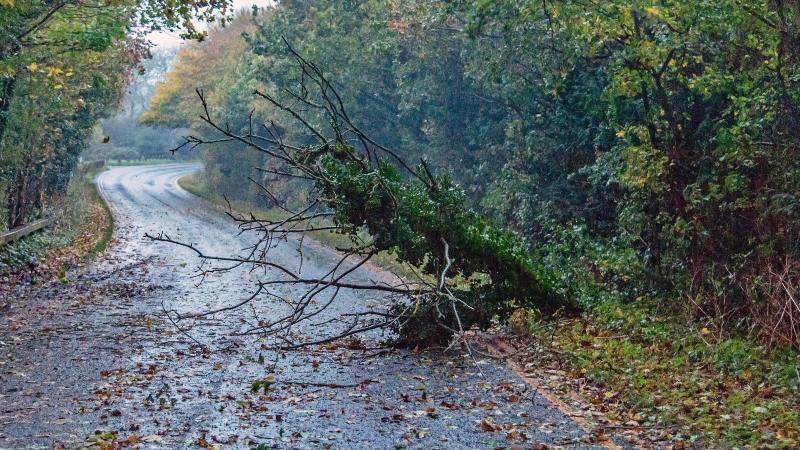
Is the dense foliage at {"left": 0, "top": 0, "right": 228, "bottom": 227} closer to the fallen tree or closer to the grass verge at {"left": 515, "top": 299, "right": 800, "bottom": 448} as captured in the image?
the fallen tree

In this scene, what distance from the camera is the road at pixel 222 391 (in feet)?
24.8

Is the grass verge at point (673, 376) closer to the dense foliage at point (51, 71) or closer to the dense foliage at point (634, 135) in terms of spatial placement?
the dense foliage at point (634, 135)

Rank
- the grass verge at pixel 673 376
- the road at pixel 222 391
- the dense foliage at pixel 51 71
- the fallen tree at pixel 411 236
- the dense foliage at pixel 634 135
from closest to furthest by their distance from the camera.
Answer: the road at pixel 222 391 < the grass verge at pixel 673 376 < the fallen tree at pixel 411 236 < the dense foliage at pixel 634 135 < the dense foliage at pixel 51 71

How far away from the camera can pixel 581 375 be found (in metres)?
10.1

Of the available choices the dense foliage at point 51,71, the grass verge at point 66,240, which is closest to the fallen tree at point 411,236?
the dense foliage at point 51,71

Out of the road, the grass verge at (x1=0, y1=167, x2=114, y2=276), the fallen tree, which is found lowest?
the grass verge at (x1=0, y1=167, x2=114, y2=276)

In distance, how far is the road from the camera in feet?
24.8

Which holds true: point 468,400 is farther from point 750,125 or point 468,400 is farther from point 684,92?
point 684,92

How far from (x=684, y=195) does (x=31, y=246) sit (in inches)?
611

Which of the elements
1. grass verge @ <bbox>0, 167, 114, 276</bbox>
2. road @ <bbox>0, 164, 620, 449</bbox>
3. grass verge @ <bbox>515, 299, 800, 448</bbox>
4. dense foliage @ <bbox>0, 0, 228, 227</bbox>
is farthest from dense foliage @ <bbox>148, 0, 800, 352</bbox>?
grass verge @ <bbox>0, 167, 114, 276</bbox>

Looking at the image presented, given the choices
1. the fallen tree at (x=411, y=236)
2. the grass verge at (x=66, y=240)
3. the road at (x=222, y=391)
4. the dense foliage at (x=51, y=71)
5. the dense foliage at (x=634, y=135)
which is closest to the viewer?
the road at (x=222, y=391)

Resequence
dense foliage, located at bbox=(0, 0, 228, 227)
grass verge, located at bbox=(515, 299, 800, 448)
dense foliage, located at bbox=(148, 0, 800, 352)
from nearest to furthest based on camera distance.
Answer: grass verge, located at bbox=(515, 299, 800, 448) < dense foliage, located at bbox=(148, 0, 800, 352) < dense foliage, located at bbox=(0, 0, 228, 227)

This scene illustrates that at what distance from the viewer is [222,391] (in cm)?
916

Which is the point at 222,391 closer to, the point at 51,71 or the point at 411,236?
the point at 411,236
